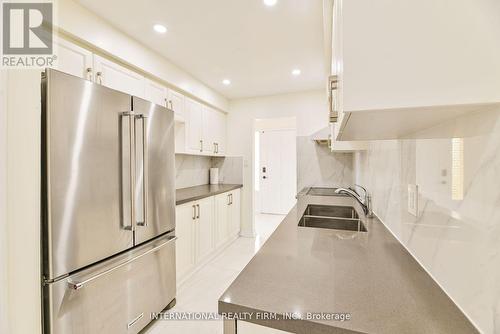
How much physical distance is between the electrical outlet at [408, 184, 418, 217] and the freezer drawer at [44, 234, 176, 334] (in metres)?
1.62

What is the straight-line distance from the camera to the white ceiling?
5.46 ft

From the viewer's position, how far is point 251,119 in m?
3.90

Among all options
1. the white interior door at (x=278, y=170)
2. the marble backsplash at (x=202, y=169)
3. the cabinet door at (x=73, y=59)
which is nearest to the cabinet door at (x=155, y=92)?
the cabinet door at (x=73, y=59)

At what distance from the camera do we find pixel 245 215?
393 centimetres

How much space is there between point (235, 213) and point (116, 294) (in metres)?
2.41

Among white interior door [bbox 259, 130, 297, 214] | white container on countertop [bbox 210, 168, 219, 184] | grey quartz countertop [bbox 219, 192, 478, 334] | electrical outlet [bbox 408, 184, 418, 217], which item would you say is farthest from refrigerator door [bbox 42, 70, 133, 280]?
white interior door [bbox 259, 130, 297, 214]

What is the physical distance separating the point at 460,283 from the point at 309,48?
230 centimetres

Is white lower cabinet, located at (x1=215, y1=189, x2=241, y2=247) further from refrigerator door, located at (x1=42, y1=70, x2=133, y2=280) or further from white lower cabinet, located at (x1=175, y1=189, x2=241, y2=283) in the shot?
refrigerator door, located at (x1=42, y1=70, x2=133, y2=280)

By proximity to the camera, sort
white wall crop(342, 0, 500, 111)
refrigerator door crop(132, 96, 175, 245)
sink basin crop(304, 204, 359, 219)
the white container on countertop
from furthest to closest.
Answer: the white container on countertop < sink basin crop(304, 204, 359, 219) < refrigerator door crop(132, 96, 175, 245) < white wall crop(342, 0, 500, 111)

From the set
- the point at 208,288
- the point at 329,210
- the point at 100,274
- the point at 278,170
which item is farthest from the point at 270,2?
the point at 278,170

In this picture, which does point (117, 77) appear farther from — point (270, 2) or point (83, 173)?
point (270, 2)

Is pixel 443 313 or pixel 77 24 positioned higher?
pixel 77 24

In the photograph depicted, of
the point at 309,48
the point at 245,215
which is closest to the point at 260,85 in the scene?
the point at 309,48

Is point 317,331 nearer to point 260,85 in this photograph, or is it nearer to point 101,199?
point 101,199
